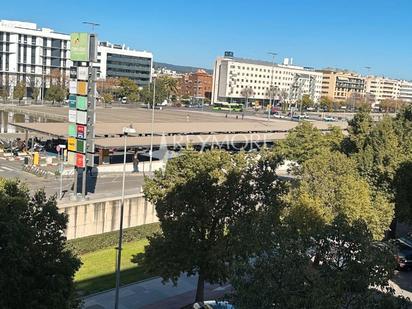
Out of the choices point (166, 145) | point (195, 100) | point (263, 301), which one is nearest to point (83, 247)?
point (263, 301)

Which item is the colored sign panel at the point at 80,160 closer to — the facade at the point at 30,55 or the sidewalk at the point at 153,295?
the sidewalk at the point at 153,295

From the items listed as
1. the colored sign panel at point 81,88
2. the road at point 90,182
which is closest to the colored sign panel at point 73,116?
the colored sign panel at point 81,88

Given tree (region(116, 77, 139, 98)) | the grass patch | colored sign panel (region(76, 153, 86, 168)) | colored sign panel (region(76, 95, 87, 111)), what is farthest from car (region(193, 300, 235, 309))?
tree (region(116, 77, 139, 98))

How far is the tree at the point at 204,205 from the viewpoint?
19734 mm

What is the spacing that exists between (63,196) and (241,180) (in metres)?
21.2

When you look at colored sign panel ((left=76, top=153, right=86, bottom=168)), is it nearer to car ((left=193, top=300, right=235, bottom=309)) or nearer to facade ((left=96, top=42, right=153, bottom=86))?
car ((left=193, top=300, right=235, bottom=309))

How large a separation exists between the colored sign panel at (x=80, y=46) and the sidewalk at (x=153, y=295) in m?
17.8

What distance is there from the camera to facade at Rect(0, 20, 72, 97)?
469 ft

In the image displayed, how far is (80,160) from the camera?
1455 inches

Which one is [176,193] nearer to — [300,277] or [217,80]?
[300,277]

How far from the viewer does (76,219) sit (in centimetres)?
2986

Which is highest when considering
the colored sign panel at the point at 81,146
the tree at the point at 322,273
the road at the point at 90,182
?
the tree at the point at 322,273

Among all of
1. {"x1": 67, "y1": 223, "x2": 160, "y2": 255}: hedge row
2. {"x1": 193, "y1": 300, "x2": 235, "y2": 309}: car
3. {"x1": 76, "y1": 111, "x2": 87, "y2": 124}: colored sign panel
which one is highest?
{"x1": 76, "y1": 111, "x2": 87, "y2": 124}: colored sign panel

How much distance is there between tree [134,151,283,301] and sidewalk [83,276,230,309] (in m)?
3.08
